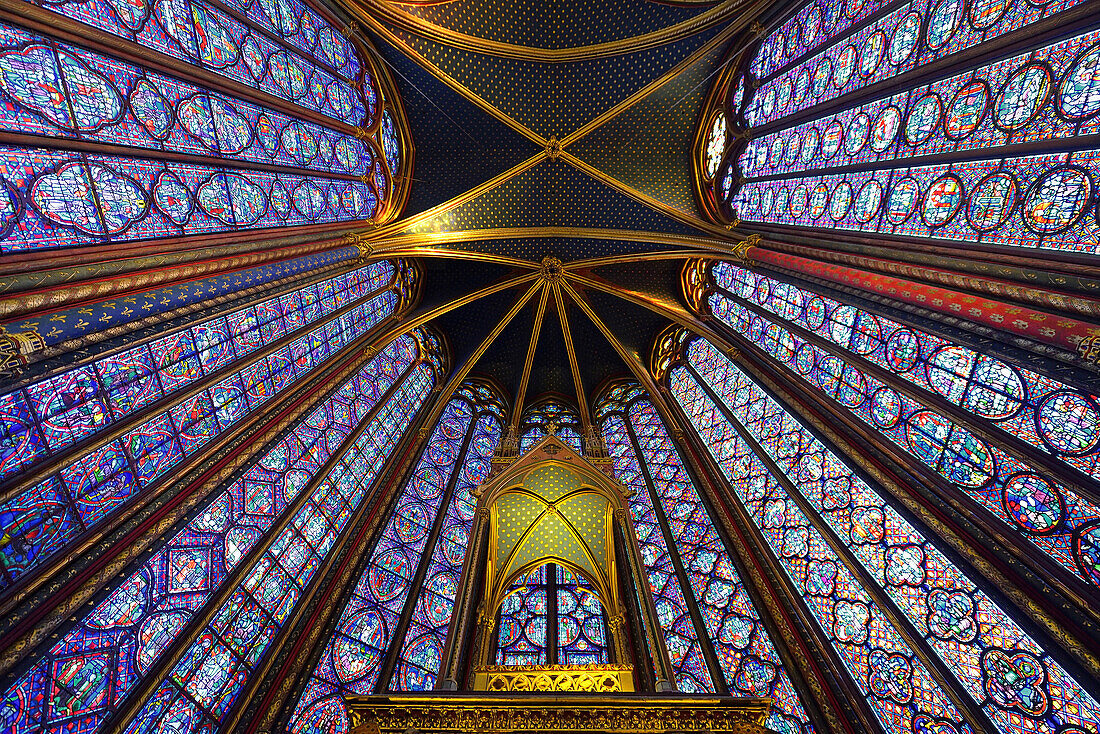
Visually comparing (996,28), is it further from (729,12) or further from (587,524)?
(587,524)

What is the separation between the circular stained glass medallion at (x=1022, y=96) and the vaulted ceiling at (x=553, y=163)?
4.96 meters

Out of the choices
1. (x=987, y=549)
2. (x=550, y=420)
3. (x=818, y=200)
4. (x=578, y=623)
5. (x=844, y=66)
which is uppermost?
(x=550, y=420)

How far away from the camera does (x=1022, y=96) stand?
5328mm

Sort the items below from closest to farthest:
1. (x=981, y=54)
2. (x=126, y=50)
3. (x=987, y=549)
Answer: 1. (x=987, y=549)
2. (x=981, y=54)
3. (x=126, y=50)

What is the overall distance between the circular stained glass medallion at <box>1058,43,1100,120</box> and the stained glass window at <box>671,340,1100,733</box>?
14.7ft

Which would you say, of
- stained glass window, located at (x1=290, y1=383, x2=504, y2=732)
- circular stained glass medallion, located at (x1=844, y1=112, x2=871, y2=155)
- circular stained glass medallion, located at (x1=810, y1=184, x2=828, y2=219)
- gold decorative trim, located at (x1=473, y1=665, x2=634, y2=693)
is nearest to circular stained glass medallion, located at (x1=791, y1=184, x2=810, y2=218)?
circular stained glass medallion, located at (x1=810, y1=184, x2=828, y2=219)

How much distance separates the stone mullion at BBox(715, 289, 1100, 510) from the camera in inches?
176

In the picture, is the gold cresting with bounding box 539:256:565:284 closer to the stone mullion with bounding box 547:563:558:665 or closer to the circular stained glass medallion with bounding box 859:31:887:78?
the stone mullion with bounding box 547:563:558:665

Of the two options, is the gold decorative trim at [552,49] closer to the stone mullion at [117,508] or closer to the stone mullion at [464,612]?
the stone mullion at [117,508]

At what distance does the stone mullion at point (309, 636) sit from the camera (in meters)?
6.01

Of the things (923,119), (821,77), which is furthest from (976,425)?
(821,77)

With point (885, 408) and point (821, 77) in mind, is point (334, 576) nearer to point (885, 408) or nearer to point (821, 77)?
point (885, 408)

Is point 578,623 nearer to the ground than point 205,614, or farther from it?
farther from it

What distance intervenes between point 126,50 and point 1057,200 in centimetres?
969
